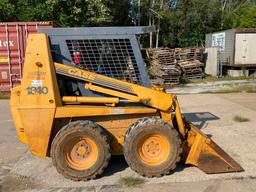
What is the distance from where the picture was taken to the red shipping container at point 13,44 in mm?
13570

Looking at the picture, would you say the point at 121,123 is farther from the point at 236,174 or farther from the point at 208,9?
the point at 208,9

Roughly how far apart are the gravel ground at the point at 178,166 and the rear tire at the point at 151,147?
174 millimetres

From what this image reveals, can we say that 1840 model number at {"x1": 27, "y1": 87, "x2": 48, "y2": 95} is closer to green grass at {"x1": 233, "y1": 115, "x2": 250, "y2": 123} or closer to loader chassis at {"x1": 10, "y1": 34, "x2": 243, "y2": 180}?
loader chassis at {"x1": 10, "y1": 34, "x2": 243, "y2": 180}

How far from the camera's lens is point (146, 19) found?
3200 centimetres

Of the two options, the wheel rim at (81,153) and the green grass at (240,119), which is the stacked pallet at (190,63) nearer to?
the green grass at (240,119)

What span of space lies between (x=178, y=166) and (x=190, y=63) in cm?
1400

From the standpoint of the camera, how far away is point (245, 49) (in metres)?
20.1

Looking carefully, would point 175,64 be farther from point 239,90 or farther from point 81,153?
point 81,153

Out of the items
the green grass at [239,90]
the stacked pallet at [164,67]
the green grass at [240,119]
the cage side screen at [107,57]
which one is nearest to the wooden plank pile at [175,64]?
the stacked pallet at [164,67]

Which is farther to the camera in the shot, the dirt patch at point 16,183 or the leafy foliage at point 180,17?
the leafy foliage at point 180,17

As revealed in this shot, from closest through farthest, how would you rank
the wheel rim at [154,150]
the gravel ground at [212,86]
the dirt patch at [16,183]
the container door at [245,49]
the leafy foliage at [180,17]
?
the dirt patch at [16,183], the wheel rim at [154,150], the gravel ground at [212,86], the container door at [245,49], the leafy foliage at [180,17]

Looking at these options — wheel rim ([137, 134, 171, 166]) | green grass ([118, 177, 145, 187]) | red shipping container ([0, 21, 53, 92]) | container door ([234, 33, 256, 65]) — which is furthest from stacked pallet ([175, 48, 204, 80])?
green grass ([118, 177, 145, 187])

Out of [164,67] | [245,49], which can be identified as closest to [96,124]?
[164,67]

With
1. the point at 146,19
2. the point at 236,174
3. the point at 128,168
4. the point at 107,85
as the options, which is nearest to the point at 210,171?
the point at 236,174
